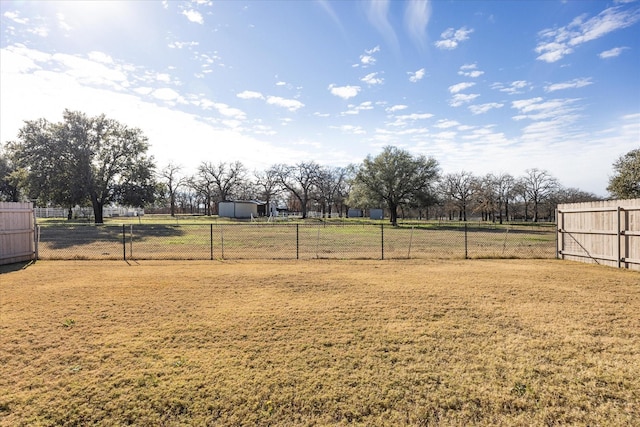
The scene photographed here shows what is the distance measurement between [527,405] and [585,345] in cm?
198

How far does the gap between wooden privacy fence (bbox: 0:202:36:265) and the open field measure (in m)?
5.09

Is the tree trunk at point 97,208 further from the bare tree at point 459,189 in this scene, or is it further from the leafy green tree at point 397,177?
the bare tree at point 459,189

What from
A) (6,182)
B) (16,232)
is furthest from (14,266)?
(6,182)

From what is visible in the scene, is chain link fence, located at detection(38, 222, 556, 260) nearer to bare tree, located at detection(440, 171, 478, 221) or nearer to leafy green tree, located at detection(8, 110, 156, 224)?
leafy green tree, located at detection(8, 110, 156, 224)

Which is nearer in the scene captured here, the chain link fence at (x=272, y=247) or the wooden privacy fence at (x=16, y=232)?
the wooden privacy fence at (x=16, y=232)

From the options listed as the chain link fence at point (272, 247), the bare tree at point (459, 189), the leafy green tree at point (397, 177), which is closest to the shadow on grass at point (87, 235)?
the chain link fence at point (272, 247)

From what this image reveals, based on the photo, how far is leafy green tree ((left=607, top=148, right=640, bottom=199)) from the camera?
2653cm

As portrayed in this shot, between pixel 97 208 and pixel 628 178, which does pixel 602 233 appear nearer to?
pixel 628 178

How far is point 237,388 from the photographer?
3412 mm

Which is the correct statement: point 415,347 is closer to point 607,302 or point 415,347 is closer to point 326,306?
point 326,306

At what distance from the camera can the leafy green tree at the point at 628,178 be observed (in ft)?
87.0

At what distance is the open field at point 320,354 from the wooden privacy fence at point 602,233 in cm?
294

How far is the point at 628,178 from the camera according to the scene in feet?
88.6

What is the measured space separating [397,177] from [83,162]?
112 feet
